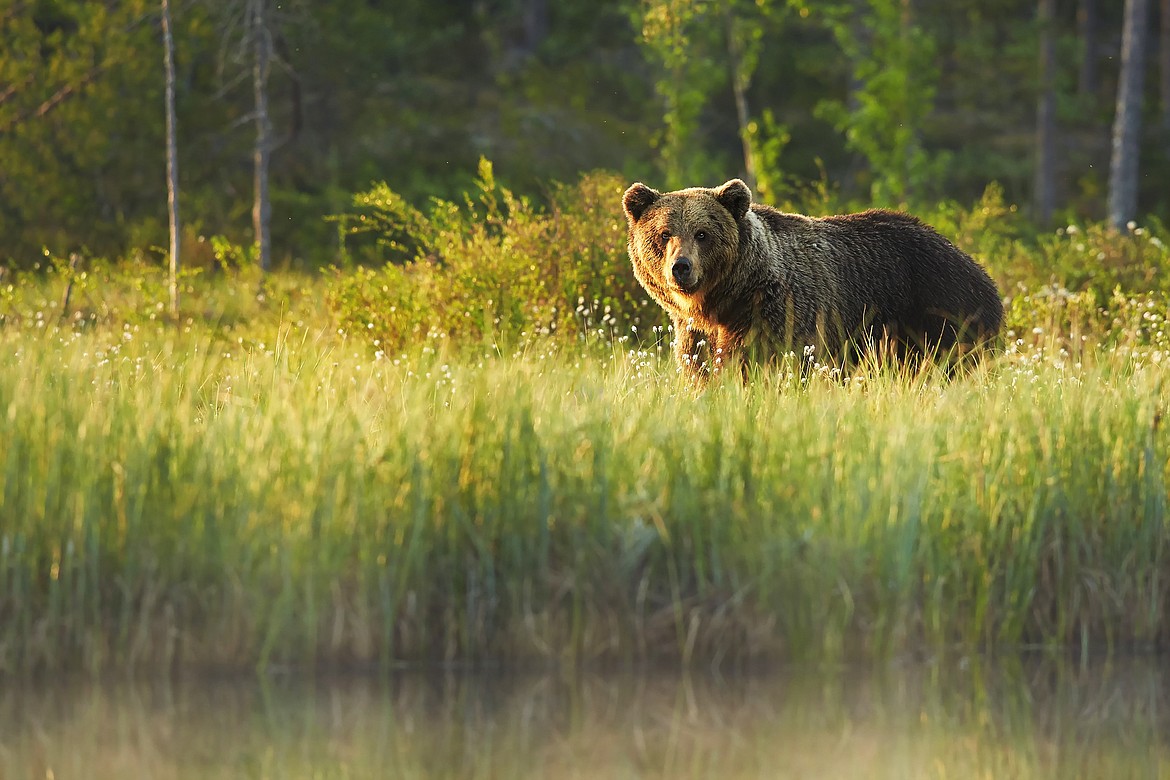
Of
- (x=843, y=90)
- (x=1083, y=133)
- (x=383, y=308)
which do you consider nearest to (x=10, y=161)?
(x=383, y=308)

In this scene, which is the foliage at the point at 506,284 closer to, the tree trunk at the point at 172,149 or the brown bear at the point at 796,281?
the brown bear at the point at 796,281

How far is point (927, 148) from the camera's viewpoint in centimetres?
2925

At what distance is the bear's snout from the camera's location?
8031mm

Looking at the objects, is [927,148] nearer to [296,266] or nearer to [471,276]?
[296,266]

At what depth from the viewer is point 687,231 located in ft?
27.3

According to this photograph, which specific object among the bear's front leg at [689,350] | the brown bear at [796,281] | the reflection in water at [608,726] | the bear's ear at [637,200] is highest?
the bear's ear at [637,200]

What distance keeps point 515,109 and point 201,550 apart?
2019 cm

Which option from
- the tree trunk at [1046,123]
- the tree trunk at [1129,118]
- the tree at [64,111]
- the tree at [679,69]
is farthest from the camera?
the tree trunk at [1046,123]

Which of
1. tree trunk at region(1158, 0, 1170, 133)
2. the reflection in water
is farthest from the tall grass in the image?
tree trunk at region(1158, 0, 1170, 133)

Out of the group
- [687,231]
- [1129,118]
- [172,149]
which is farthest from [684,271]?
[1129,118]

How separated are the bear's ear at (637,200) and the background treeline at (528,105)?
6209 mm

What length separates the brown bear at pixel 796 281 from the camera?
8.40m

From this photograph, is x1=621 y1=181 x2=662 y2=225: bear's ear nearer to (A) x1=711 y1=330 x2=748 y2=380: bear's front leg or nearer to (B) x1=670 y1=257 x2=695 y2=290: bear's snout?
(B) x1=670 y1=257 x2=695 y2=290: bear's snout

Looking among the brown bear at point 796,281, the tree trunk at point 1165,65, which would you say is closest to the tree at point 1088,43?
the tree trunk at point 1165,65
